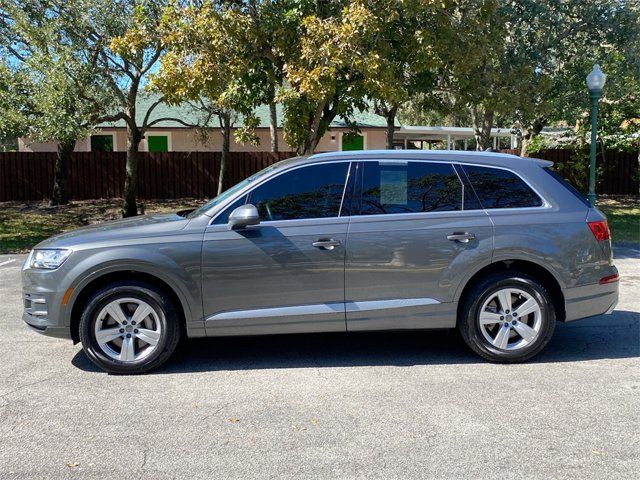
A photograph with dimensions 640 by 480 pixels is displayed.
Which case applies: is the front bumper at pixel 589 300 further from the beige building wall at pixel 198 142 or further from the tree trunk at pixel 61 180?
the beige building wall at pixel 198 142

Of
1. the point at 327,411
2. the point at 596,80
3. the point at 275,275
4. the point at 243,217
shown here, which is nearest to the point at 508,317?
the point at 327,411

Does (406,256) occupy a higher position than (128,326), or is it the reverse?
(406,256)

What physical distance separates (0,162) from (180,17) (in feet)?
41.2

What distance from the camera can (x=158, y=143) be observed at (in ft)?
82.1

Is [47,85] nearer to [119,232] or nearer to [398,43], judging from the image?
[398,43]

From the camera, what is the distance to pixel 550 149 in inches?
893

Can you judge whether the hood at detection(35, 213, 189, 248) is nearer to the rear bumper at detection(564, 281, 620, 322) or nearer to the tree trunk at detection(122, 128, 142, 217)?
the rear bumper at detection(564, 281, 620, 322)

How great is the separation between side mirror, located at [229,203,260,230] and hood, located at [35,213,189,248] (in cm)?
44

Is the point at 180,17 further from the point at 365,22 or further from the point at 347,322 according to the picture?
the point at 347,322

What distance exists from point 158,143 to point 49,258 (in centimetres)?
2095

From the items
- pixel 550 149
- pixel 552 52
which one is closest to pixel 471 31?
pixel 552 52

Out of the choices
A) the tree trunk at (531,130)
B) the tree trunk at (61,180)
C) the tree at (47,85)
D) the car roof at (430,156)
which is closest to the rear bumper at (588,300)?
the car roof at (430,156)

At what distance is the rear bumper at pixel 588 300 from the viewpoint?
5.23 m

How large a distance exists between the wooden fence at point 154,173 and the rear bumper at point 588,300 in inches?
672
